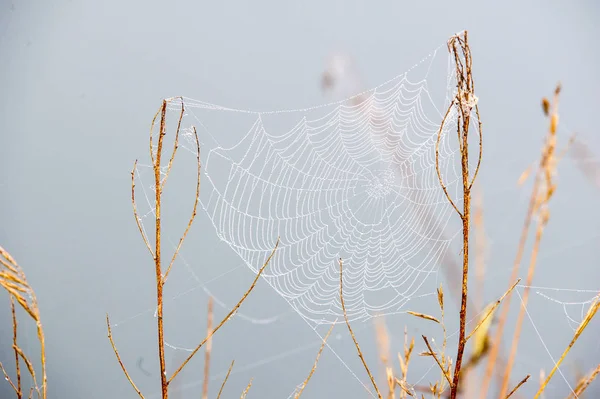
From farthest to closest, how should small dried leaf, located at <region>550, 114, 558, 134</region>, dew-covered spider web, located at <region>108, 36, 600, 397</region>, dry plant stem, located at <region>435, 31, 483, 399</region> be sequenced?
dew-covered spider web, located at <region>108, 36, 600, 397</region>
small dried leaf, located at <region>550, 114, 558, 134</region>
dry plant stem, located at <region>435, 31, 483, 399</region>

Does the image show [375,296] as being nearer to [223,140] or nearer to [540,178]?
[223,140]

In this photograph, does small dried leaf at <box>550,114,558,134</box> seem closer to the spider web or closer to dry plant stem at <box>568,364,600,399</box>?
dry plant stem at <box>568,364,600,399</box>

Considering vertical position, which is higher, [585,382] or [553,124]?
[553,124]

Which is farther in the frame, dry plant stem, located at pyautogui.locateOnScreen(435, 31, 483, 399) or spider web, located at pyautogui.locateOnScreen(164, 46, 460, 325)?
spider web, located at pyautogui.locateOnScreen(164, 46, 460, 325)

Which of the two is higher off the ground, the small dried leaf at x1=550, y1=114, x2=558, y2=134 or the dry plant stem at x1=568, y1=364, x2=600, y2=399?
the small dried leaf at x1=550, y1=114, x2=558, y2=134

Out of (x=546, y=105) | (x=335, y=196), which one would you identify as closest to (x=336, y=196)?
(x=335, y=196)

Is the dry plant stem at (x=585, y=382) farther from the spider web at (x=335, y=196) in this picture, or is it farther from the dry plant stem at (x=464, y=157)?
the spider web at (x=335, y=196)

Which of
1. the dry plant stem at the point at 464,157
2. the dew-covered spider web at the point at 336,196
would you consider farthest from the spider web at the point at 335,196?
the dry plant stem at the point at 464,157

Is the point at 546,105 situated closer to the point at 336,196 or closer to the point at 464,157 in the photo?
the point at 464,157

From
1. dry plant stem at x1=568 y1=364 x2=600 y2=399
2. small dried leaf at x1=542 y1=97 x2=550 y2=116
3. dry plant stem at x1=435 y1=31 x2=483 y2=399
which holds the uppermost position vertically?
small dried leaf at x1=542 y1=97 x2=550 y2=116

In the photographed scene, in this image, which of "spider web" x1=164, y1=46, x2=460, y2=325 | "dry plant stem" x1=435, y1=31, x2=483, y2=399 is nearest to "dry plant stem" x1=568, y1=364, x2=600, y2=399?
"dry plant stem" x1=435, y1=31, x2=483, y2=399

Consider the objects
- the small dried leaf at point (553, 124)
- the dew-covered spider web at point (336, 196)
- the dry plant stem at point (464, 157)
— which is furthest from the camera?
the dew-covered spider web at point (336, 196)
